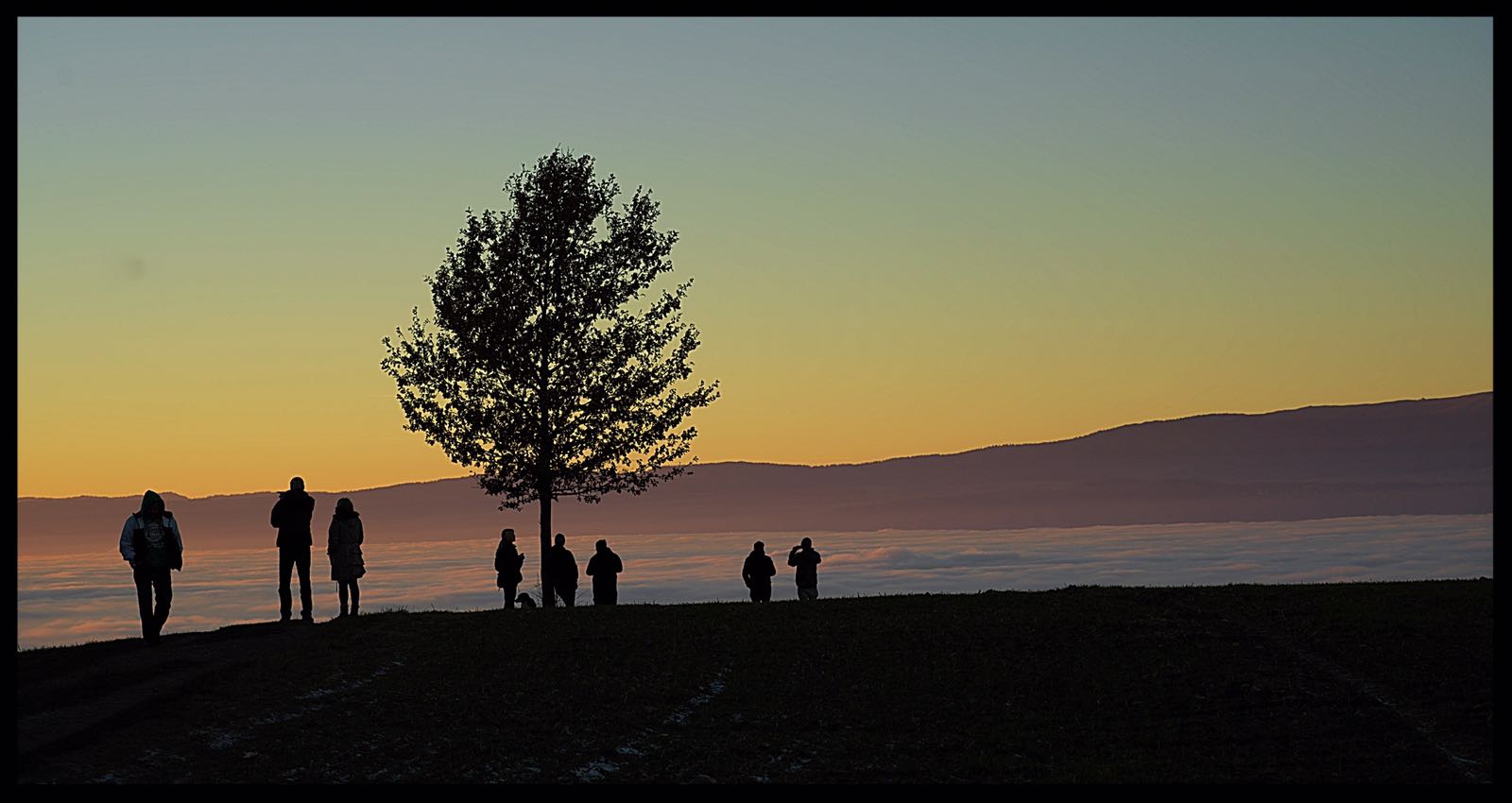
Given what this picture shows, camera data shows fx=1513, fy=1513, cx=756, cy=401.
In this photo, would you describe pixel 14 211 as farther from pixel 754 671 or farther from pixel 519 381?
pixel 519 381

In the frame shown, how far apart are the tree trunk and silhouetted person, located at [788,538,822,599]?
5.85 m

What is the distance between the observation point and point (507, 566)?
33.8 meters

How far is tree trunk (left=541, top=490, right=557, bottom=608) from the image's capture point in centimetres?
3650

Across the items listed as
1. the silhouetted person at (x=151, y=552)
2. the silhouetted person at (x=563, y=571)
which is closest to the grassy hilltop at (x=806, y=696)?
the silhouetted person at (x=151, y=552)

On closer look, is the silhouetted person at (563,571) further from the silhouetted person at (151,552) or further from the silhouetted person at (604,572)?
the silhouetted person at (151,552)

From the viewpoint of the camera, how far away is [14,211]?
1542 cm

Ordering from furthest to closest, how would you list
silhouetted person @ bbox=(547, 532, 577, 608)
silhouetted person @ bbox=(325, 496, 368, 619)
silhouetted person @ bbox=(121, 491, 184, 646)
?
1. silhouetted person @ bbox=(547, 532, 577, 608)
2. silhouetted person @ bbox=(325, 496, 368, 619)
3. silhouetted person @ bbox=(121, 491, 184, 646)

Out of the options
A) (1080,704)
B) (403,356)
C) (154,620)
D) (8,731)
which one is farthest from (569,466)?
(8,731)

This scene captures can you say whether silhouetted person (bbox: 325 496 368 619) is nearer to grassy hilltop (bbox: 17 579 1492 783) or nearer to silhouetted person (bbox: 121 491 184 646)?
grassy hilltop (bbox: 17 579 1492 783)

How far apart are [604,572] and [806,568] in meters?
4.76

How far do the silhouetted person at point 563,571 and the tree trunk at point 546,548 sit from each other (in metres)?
0.52

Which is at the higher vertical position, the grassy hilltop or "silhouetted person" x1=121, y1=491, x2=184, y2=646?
"silhouetted person" x1=121, y1=491, x2=184, y2=646

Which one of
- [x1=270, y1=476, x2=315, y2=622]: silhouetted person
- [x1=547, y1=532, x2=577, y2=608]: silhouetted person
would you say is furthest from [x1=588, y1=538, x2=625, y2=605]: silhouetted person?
[x1=270, y1=476, x2=315, y2=622]: silhouetted person

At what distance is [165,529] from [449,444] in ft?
49.9
